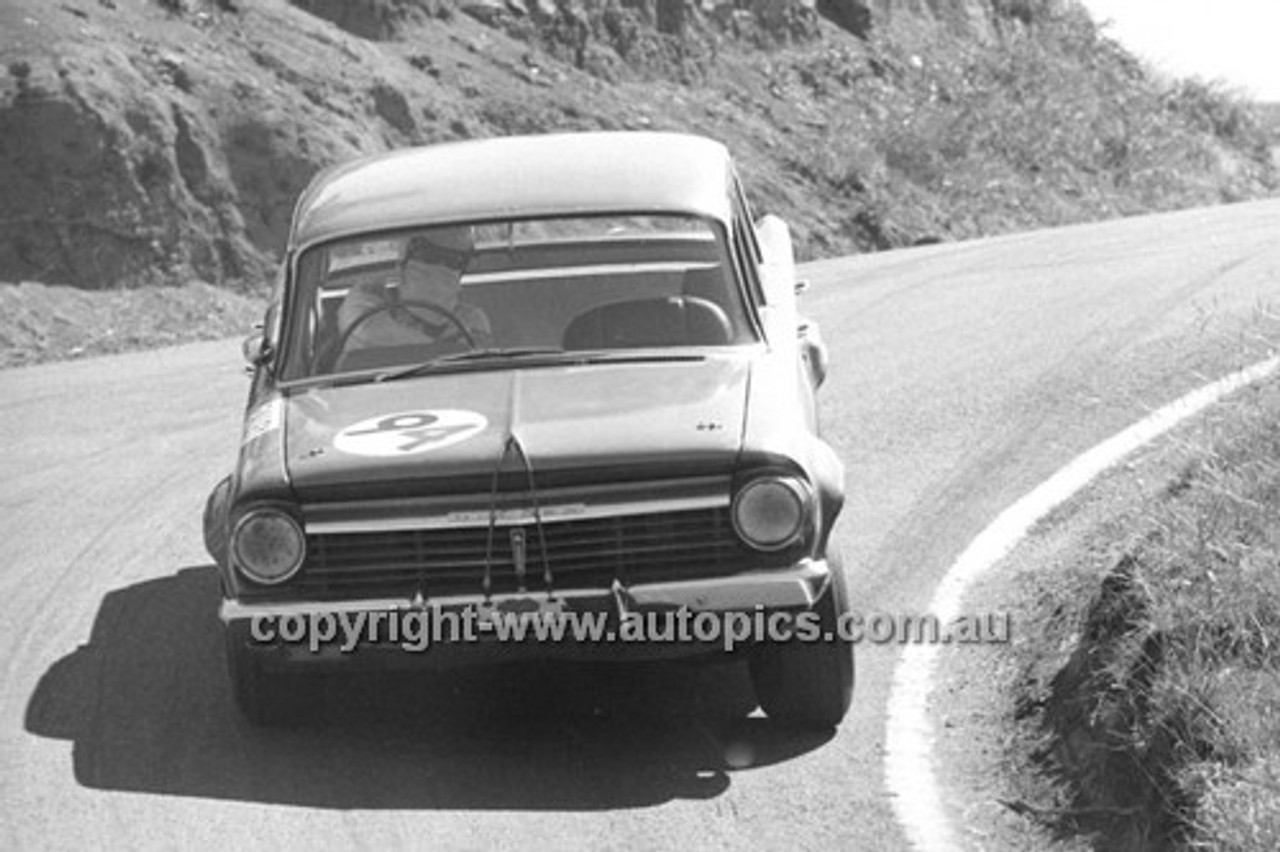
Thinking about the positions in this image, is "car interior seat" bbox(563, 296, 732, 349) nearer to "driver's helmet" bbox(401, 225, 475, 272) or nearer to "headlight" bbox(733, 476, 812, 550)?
"driver's helmet" bbox(401, 225, 475, 272)

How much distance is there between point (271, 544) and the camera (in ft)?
22.7

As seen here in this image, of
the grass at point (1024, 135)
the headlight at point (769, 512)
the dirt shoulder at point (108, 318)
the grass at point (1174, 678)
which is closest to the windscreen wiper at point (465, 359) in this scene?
the headlight at point (769, 512)

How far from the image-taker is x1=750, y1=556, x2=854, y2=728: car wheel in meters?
7.02

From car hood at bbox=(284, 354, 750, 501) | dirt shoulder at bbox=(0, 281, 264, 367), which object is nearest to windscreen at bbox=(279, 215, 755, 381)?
car hood at bbox=(284, 354, 750, 501)

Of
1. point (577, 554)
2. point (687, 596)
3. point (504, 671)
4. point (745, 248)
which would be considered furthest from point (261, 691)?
point (745, 248)

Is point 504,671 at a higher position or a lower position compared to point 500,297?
lower

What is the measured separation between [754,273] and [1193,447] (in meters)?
1.80

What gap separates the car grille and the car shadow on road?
1.37 feet

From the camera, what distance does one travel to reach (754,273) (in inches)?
323

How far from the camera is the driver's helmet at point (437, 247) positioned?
8070 millimetres

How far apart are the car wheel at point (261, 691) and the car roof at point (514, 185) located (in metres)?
1.56

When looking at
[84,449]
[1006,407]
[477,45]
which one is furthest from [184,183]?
[1006,407]

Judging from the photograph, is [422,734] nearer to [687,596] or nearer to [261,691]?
[261,691]

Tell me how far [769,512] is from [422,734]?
1249mm
